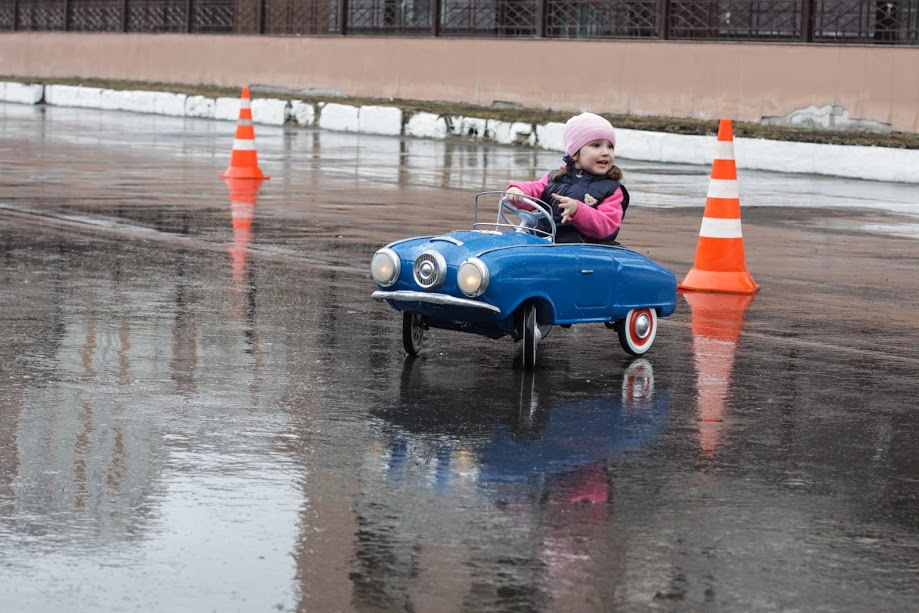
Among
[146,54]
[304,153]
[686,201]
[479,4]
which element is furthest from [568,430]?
[146,54]

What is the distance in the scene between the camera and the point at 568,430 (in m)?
5.89

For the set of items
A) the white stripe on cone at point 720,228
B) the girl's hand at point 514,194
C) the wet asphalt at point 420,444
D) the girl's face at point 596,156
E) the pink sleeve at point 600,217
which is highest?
the girl's face at point 596,156

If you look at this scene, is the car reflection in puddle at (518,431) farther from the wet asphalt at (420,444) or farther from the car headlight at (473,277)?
the car headlight at (473,277)

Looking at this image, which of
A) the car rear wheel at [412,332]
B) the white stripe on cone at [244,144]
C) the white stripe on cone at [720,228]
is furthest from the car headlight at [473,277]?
the white stripe on cone at [244,144]

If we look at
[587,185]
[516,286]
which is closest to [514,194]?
[587,185]

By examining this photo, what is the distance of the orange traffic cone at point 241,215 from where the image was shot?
10516 mm

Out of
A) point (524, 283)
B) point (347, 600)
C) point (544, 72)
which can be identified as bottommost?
point (347, 600)

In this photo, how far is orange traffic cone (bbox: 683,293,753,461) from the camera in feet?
19.8

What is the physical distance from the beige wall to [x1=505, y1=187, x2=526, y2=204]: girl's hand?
1585 centimetres

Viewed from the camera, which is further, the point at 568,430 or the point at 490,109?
the point at 490,109

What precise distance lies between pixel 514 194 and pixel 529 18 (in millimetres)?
22376

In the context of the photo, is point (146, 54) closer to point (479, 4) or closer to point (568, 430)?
point (479, 4)

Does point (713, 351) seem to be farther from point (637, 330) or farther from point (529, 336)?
point (529, 336)

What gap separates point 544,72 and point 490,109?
44.7 inches
